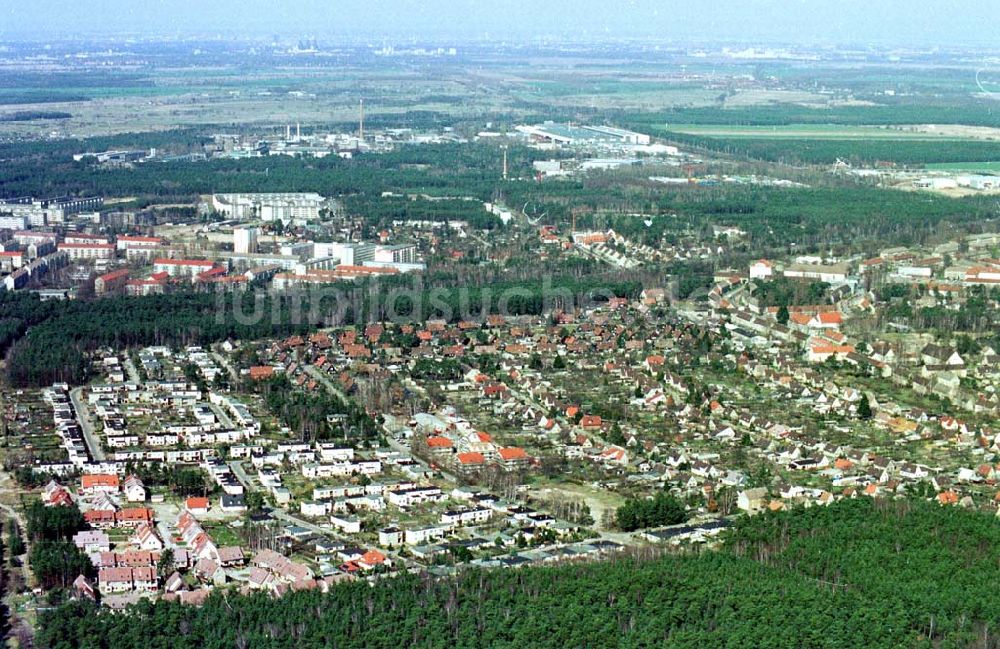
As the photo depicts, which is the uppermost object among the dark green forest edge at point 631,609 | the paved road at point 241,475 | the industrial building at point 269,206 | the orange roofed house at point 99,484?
the dark green forest edge at point 631,609

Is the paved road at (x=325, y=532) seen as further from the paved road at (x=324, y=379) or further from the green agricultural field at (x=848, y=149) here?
the green agricultural field at (x=848, y=149)

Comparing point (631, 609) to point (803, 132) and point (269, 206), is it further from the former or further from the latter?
point (803, 132)

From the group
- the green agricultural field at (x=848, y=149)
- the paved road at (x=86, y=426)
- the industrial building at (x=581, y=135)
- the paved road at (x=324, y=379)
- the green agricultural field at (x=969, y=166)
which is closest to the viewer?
the paved road at (x=86, y=426)

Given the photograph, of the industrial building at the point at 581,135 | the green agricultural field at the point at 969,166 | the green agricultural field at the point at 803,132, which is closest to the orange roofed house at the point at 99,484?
the green agricultural field at the point at 969,166

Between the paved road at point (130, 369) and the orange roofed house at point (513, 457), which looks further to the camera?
the paved road at point (130, 369)

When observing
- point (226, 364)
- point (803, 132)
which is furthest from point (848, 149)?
point (226, 364)

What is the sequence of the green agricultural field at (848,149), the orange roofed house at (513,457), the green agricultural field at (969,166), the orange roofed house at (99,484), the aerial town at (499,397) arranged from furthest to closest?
the green agricultural field at (848,149)
the green agricultural field at (969,166)
the orange roofed house at (513,457)
the orange roofed house at (99,484)
the aerial town at (499,397)

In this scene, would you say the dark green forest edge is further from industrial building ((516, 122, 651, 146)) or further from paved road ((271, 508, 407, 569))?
industrial building ((516, 122, 651, 146))

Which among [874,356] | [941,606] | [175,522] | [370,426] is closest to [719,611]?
[941,606]
